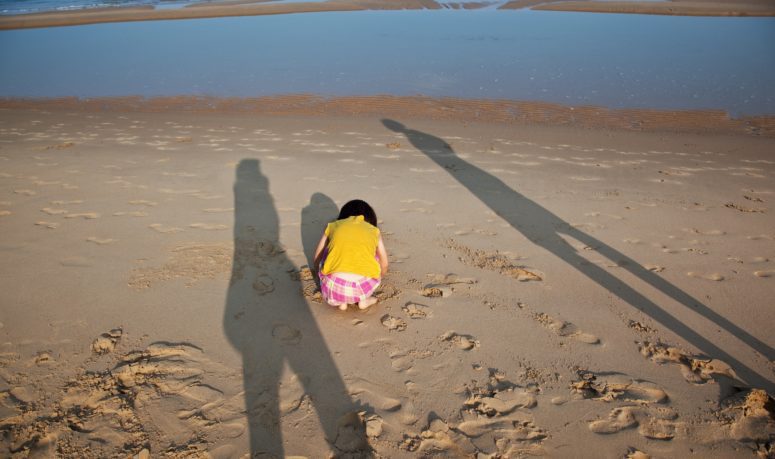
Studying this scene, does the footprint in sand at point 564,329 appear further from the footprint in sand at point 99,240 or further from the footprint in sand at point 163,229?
the footprint in sand at point 99,240

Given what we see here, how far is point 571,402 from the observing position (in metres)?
2.83

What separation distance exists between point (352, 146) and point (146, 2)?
1362 inches

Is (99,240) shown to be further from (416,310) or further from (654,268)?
(654,268)

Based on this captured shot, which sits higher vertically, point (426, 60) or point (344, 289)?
point (426, 60)

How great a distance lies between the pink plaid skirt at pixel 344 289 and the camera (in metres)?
3.49

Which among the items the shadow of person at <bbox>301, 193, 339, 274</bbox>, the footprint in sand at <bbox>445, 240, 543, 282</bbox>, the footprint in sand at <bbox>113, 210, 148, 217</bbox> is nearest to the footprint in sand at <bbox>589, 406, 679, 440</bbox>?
the footprint in sand at <bbox>445, 240, 543, 282</bbox>

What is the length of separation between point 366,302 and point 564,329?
1.61 meters

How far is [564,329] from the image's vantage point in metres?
3.52

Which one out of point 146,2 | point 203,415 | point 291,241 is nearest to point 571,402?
point 203,415

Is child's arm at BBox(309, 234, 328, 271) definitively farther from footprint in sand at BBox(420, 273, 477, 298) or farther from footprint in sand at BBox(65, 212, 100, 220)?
footprint in sand at BBox(65, 212, 100, 220)

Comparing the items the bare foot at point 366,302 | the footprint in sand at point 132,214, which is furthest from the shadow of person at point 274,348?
the footprint in sand at point 132,214

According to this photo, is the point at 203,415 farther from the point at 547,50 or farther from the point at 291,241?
the point at 547,50

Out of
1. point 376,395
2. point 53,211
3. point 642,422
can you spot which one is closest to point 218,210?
point 53,211

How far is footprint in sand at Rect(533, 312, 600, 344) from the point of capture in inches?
134
